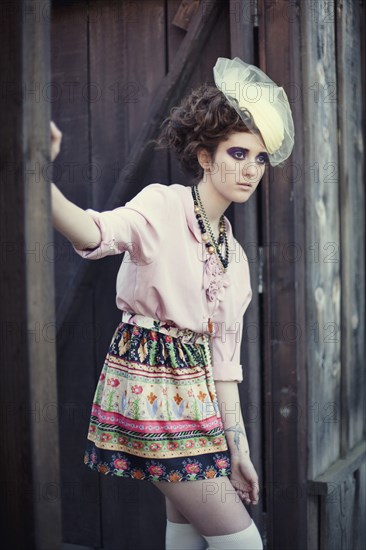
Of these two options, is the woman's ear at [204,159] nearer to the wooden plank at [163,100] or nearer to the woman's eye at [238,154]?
the woman's eye at [238,154]

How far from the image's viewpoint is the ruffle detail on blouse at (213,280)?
214 centimetres

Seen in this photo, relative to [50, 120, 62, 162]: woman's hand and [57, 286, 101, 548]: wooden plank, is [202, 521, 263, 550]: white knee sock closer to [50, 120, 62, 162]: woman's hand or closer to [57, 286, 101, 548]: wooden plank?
[57, 286, 101, 548]: wooden plank

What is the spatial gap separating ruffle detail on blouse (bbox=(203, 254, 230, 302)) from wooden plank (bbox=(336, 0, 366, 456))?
0.96 m

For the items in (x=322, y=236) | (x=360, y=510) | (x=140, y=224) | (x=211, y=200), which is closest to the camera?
(x=140, y=224)

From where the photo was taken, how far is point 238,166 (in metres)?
2.15

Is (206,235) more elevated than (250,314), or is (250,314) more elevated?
(206,235)

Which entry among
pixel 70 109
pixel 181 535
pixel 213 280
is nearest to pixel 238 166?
pixel 213 280

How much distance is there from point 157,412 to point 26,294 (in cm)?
82

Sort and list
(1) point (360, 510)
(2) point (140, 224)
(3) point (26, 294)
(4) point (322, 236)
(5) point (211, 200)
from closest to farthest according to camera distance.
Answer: (3) point (26, 294) < (2) point (140, 224) < (5) point (211, 200) < (4) point (322, 236) < (1) point (360, 510)

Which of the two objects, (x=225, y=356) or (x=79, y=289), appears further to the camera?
(x=79, y=289)

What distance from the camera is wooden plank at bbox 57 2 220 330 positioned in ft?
8.83

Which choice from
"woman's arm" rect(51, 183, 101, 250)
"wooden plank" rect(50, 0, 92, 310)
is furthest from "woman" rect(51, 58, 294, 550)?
"wooden plank" rect(50, 0, 92, 310)

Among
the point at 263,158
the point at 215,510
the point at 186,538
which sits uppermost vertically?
the point at 263,158

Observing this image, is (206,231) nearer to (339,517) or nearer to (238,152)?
(238,152)
